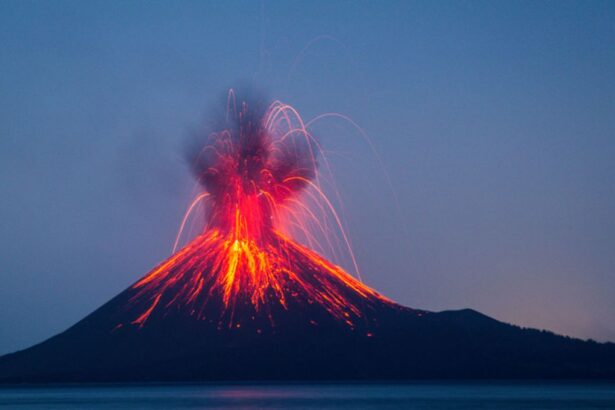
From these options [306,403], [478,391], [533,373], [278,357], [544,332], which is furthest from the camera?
[544,332]

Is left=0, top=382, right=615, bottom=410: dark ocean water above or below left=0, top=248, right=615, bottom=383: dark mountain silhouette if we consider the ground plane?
below

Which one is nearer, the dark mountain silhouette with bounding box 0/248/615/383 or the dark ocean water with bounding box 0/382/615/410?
the dark ocean water with bounding box 0/382/615/410

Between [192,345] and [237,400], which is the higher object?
[192,345]

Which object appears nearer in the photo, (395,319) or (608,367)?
(395,319)

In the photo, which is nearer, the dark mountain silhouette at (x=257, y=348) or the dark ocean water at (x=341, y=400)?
the dark ocean water at (x=341, y=400)

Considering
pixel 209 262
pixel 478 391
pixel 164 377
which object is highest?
pixel 209 262

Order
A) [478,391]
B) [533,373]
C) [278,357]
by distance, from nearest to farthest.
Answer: [478,391] < [278,357] < [533,373]

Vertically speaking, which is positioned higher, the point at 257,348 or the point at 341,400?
the point at 257,348

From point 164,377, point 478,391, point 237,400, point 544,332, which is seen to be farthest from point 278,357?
point 544,332

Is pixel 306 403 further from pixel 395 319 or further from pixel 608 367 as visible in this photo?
pixel 608 367

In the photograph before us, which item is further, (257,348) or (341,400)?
(257,348)

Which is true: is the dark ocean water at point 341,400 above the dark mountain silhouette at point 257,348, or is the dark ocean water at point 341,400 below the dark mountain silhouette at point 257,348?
below
